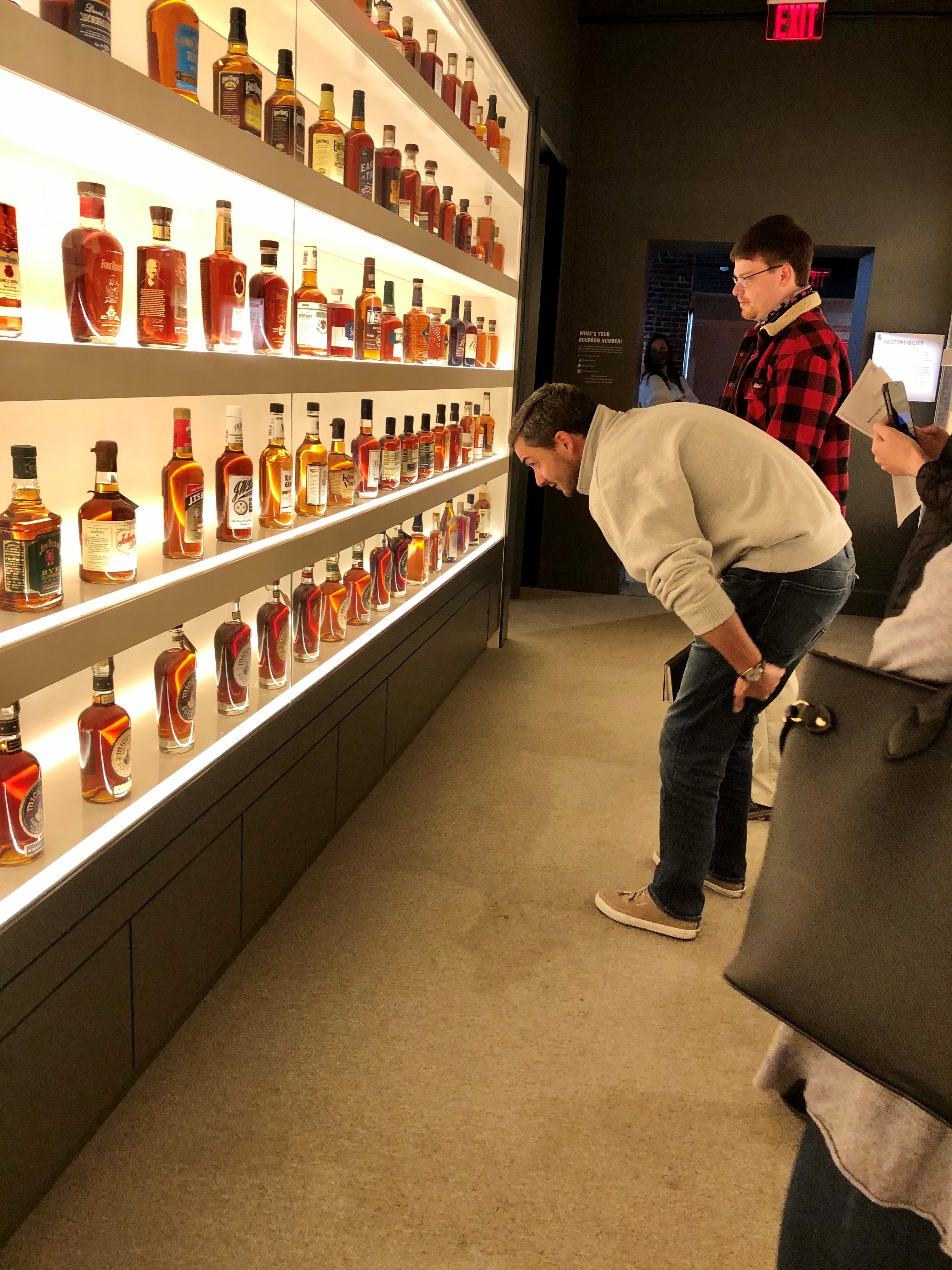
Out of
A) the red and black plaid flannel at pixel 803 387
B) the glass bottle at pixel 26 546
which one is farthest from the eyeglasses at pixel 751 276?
the glass bottle at pixel 26 546

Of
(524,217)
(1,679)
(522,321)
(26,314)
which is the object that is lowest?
(1,679)

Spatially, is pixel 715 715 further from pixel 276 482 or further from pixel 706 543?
pixel 276 482

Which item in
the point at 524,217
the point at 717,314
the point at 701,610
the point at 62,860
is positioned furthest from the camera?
the point at 717,314

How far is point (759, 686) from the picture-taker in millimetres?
2039

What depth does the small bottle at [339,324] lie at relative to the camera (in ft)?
8.30

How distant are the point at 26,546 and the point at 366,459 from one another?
158cm

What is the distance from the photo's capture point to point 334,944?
7.57 ft

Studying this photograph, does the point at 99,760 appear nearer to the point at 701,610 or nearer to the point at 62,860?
the point at 62,860

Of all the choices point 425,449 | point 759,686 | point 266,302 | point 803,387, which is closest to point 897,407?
point 759,686

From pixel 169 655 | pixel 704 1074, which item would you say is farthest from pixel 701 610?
pixel 169 655

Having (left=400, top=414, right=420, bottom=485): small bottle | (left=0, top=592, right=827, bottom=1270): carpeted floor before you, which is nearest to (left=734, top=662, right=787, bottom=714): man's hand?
(left=0, top=592, right=827, bottom=1270): carpeted floor

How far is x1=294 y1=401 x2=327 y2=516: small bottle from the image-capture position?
2.54 metres

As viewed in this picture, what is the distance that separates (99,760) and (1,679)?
43 cm

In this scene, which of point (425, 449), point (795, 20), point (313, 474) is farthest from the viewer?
point (795, 20)
